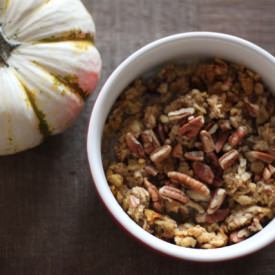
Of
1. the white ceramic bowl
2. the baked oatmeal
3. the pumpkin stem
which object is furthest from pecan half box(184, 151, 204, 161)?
the pumpkin stem

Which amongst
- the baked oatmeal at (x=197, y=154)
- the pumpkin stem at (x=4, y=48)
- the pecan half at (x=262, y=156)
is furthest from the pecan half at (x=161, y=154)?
the pumpkin stem at (x=4, y=48)

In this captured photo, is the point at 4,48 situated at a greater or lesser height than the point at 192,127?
greater

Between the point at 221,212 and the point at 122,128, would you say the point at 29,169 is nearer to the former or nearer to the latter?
the point at 122,128

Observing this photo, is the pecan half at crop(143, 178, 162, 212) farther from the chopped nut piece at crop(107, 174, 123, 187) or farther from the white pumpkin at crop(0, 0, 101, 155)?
the white pumpkin at crop(0, 0, 101, 155)

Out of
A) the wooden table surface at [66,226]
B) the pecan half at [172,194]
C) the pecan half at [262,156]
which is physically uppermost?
the pecan half at [262,156]

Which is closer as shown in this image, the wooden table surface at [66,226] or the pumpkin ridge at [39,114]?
the pumpkin ridge at [39,114]

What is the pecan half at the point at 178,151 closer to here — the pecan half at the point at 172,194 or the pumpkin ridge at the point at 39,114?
the pecan half at the point at 172,194

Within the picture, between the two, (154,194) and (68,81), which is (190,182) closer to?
(154,194)

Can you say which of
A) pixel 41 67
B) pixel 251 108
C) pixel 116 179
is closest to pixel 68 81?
pixel 41 67
